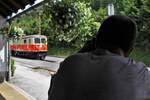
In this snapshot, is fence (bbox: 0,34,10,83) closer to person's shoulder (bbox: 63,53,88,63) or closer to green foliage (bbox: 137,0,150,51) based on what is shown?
person's shoulder (bbox: 63,53,88,63)

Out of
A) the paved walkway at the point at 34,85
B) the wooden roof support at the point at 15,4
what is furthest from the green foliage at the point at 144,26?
the wooden roof support at the point at 15,4

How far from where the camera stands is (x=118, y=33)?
210cm

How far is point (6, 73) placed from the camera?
16500mm

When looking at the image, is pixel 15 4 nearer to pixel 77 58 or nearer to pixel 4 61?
pixel 4 61

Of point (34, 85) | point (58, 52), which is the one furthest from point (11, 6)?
point (58, 52)

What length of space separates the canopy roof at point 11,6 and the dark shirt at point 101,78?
613cm

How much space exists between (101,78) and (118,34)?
213 millimetres

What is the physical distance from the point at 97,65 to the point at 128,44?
18 centimetres

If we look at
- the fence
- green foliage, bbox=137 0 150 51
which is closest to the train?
Result: green foliage, bbox=137 0 150 51

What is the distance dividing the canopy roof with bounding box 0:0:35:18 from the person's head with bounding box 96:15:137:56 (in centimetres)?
610

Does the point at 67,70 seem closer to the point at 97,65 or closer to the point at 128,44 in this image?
the point at 97,65

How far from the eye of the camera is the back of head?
2.10 m

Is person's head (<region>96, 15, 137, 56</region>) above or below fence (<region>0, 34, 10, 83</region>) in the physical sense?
above

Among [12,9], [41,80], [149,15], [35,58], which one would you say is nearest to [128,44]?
[12,9]
